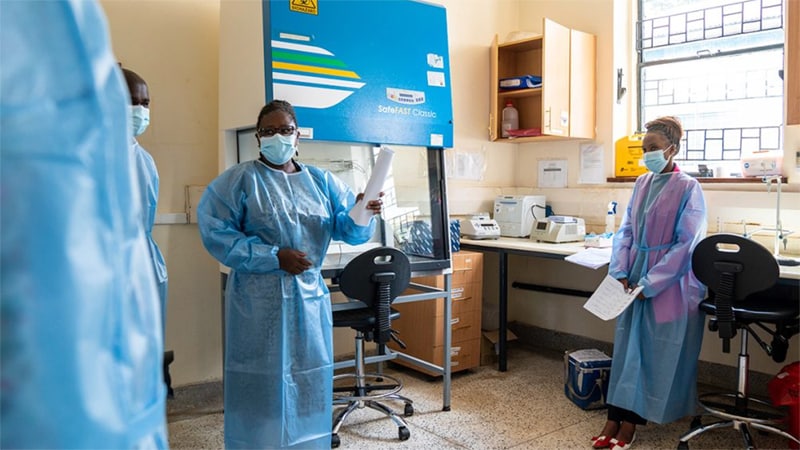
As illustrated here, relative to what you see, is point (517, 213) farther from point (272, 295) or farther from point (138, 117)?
point (138, 117)

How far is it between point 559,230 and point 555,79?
1025 mm

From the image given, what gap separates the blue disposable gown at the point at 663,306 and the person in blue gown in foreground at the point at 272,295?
127cm

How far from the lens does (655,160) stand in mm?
2705

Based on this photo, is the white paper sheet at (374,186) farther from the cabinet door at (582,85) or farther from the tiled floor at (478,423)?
the cabinet door at (582,85)

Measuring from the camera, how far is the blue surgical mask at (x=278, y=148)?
2.25 meters

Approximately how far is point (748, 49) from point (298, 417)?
3360 mm

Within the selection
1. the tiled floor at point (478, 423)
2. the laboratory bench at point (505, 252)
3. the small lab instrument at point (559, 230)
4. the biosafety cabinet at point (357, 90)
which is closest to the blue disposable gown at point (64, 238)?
the biosafety cabinet at point (357, 90)

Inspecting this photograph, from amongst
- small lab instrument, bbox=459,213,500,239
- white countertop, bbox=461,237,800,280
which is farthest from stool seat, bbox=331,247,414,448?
small lab instrument, bbox=459,213,500,239

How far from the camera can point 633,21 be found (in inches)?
163

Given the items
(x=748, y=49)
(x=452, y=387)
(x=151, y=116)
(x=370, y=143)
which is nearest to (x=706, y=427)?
(x=452, y=387)

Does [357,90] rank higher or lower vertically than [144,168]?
higher

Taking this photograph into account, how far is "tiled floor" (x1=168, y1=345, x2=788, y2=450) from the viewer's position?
9.07ft

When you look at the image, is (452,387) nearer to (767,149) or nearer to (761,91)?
(767,149)

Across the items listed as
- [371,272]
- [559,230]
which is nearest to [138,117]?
[371,272]
